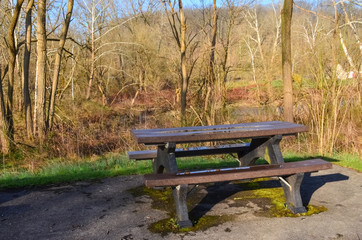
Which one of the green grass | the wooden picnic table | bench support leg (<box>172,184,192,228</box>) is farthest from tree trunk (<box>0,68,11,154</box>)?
bench support leg (<box>172,184,192,228</box>)

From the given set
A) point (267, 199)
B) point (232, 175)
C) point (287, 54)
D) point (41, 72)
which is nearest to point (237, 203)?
point (267, 199)

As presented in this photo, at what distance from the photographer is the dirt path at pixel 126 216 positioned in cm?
356

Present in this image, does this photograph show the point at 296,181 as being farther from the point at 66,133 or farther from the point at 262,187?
the point at 66,133

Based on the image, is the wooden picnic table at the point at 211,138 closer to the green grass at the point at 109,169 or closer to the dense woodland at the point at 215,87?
the green grass at the point at 109,169

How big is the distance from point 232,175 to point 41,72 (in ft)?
28.8

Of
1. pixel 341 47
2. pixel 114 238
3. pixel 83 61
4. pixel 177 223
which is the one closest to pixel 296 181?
pixel 177 223

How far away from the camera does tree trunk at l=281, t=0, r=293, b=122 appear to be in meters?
8.90

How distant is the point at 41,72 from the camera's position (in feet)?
36.5

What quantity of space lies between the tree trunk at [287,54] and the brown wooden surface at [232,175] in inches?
205

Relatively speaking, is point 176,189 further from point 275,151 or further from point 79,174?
point 79,174

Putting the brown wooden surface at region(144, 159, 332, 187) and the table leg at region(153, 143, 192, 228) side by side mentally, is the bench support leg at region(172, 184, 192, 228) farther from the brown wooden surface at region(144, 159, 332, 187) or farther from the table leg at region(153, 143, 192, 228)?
the brown wooden surface at region(144, 159, 332, 187)

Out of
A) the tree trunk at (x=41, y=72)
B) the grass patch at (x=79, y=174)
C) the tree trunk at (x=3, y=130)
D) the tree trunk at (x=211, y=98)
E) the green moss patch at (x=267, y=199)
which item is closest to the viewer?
the green moss patch at (x=267, y=199)

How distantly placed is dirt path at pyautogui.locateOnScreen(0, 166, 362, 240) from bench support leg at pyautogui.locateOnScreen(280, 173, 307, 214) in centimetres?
15

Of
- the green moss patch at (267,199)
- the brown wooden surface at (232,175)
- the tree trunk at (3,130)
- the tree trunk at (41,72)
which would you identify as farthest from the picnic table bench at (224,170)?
the tree trunk at (41,72)
